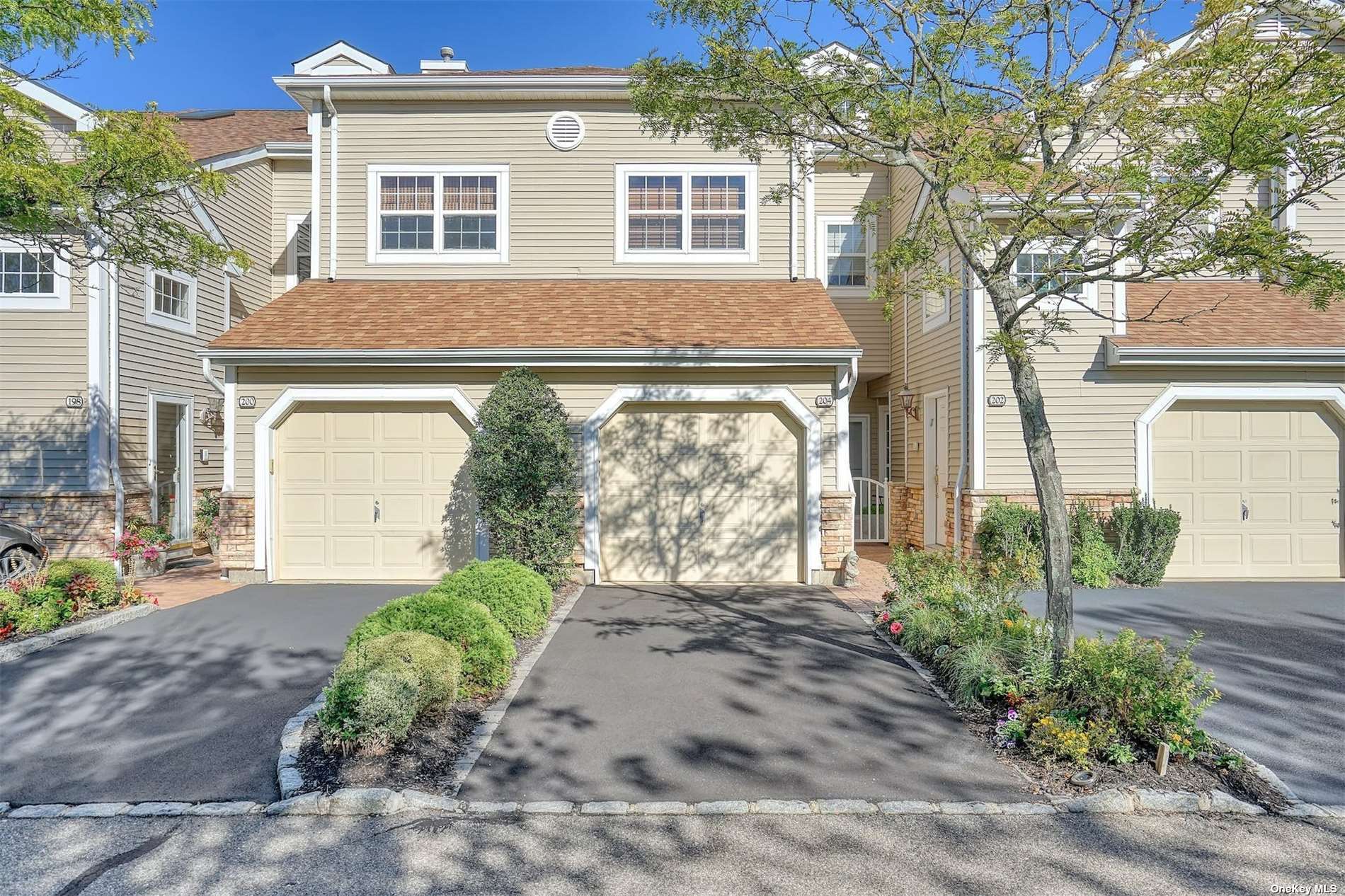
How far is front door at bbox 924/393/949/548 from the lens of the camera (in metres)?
11.0

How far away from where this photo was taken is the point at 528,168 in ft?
37.5

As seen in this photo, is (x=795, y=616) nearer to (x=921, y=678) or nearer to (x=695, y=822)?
(x=921, y=678)

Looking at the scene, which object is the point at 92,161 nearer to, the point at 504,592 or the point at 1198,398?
the point at 504,592

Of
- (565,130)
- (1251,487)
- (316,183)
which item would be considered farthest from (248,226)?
(1251,487)

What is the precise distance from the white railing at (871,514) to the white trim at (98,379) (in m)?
11.8

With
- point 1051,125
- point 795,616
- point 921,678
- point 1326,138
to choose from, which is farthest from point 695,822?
point 1326,138

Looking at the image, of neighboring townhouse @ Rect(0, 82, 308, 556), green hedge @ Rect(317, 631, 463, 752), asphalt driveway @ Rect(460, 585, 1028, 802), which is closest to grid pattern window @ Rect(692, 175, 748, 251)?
asphalt driveway @ Rect(460, 585, 1028, 802)

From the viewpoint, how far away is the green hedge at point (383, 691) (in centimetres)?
411

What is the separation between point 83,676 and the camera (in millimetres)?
5922

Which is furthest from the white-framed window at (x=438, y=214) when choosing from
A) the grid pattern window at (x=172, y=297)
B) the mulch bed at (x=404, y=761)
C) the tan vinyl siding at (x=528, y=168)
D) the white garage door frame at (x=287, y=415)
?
the mulch bed at (x=404, y=761)

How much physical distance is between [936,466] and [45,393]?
519 inches

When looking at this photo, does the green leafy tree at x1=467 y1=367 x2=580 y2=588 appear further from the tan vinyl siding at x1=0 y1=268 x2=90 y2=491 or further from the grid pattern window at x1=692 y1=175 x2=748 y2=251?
the tan vinyl siding at x1=0 y1=268 x2=90 y2=491

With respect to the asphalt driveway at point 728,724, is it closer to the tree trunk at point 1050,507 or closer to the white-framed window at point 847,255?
the tree trunk at point 1050,507

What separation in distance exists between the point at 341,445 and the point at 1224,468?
39.6 ft
